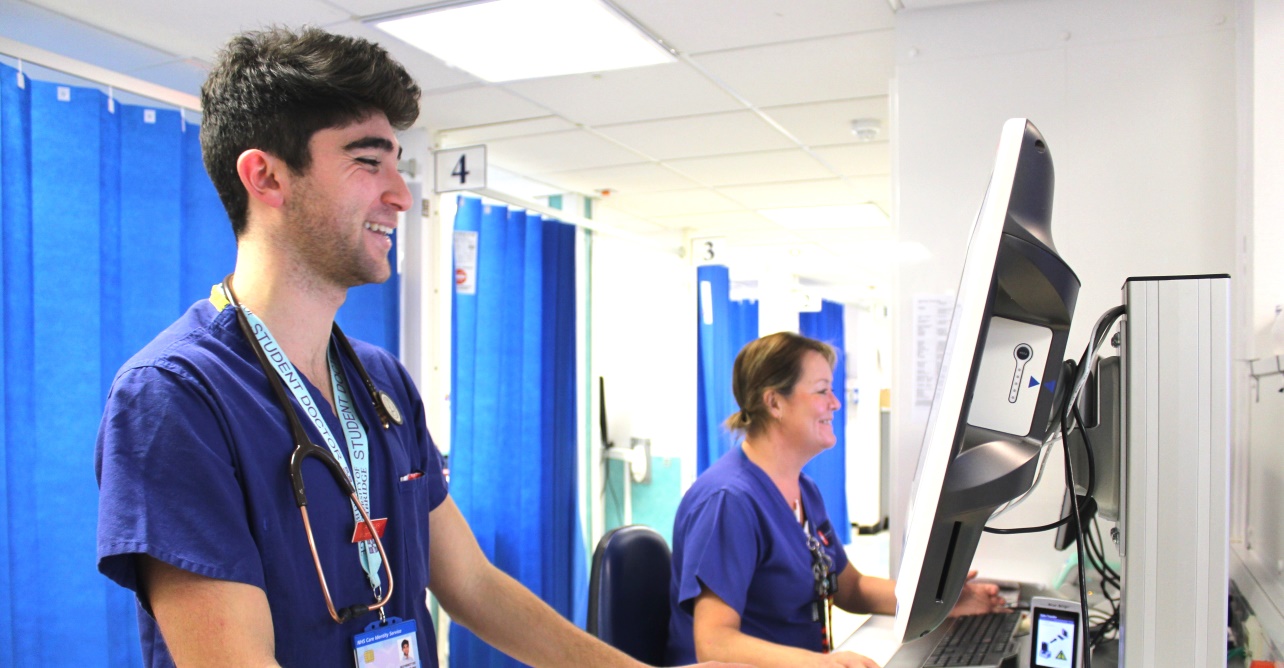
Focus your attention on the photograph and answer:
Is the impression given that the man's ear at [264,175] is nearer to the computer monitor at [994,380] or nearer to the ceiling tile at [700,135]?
the computer monitor at [994,380]

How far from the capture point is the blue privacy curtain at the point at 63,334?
1998 millimetres

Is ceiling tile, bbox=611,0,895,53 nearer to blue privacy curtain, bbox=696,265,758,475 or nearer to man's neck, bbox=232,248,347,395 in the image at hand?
man's neck, bbox=232,248,347,395

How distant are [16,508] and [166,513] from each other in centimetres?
149

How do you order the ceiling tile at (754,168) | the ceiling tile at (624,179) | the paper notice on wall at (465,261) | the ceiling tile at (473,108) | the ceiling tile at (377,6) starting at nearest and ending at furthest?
the ceiling tile at (377,6) → the ceiling tile at (473,108) → the paper notice on wall at (465,261) → the ceiling tile at (754,168) → the ceiling tile at (624,179)

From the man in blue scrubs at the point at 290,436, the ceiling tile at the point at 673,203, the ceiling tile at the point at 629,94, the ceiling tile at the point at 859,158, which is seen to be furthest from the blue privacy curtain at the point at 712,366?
the man in blue scrubs at the point at 290,436

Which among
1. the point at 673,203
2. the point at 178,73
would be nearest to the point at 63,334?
the point at 178,73

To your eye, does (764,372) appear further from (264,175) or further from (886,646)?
(264,175)

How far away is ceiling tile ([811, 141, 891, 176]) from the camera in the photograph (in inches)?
145

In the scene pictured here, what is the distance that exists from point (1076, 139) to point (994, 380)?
1674 millimetres

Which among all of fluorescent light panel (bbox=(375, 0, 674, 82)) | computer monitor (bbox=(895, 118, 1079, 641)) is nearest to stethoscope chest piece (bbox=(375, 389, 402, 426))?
computer monitor (bbox=(895, 118, 1079, 641))

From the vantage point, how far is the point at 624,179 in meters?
4.33

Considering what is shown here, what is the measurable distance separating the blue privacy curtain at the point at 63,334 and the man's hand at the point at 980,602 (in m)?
1.96

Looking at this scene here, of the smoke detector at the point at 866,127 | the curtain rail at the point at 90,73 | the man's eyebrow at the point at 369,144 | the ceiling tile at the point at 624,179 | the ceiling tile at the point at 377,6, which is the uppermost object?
the ceiling tile at the point at 377,6

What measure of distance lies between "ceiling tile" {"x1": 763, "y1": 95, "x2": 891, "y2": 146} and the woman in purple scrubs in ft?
3.79
